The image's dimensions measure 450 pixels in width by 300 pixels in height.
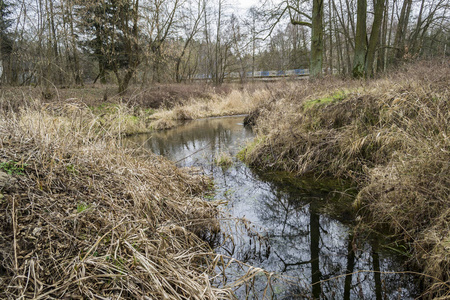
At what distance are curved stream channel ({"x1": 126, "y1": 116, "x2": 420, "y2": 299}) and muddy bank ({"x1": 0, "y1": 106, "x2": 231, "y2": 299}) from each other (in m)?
0.54

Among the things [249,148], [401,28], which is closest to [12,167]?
[249,148]

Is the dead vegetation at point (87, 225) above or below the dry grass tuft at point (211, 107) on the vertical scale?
below

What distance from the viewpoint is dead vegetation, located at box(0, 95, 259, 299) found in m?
1.95

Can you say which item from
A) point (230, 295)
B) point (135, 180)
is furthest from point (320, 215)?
point (135, 180)

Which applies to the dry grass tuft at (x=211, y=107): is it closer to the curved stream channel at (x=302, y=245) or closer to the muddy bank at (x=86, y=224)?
the curved stream channel at (x=302, y=245)

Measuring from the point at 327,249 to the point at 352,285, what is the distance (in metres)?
0.61

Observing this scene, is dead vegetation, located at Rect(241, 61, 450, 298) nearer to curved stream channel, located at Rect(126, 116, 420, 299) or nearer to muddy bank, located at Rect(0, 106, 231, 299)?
curved stream channel, located at Rect(126, 116, 420, 299)

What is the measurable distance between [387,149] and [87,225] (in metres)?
4.49

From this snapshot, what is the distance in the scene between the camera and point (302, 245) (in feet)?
10.9

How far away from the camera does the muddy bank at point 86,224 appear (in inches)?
76.9

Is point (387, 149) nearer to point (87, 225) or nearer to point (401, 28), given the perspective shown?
point (87, 225)

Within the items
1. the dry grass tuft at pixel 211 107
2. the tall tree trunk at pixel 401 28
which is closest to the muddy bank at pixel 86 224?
the dry grass tuft at pixel 211 107

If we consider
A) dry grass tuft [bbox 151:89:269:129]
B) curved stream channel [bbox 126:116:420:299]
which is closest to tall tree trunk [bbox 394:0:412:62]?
dry grass tuft [bbox 151:89:269:129]

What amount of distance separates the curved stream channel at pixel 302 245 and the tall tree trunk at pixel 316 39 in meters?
7.41
